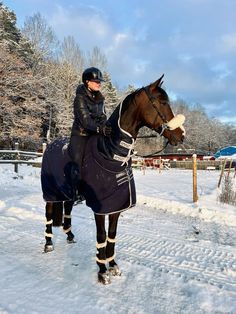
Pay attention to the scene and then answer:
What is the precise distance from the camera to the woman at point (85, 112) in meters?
4.20

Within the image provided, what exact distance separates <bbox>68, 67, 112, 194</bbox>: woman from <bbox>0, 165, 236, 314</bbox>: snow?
4.29 ft

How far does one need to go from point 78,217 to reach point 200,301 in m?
4.86

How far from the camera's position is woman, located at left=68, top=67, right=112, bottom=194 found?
4.20m

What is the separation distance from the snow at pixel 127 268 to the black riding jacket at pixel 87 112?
1818mm

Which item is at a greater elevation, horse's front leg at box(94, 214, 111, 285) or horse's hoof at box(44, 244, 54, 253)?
horse's front leg at box(94, 214, 111, 285)

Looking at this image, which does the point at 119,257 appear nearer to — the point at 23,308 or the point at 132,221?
the point at 23,308

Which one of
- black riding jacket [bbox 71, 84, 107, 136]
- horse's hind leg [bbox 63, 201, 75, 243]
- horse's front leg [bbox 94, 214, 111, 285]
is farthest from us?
horse's hind leg [bbox 63, 201, 75, 243]

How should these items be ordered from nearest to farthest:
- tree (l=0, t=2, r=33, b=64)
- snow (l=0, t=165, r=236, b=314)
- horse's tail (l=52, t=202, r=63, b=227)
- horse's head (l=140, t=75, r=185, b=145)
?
snow (l=0, t=165, r=236, b=314) → horse's head (l=140, t=75, r=185, b=145) → horse's tail (l=52, t=202, r=63, b=227) → tree (l=0, t=2, r=33, b=64)

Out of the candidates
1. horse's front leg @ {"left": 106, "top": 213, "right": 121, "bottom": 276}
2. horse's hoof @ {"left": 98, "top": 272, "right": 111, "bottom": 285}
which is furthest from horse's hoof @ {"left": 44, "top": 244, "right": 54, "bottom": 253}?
horse's hoof @ {"left": 98, "top": 272, "right": 111, "bottom": 285}

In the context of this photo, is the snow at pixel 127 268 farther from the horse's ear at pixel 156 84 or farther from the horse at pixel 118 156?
the horse's ear at pixel 156 84

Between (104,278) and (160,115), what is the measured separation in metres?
2.01

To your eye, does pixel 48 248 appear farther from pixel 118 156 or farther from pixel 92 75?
pixel 92 75

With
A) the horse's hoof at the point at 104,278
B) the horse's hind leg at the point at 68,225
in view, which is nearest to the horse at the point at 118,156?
the horse's hoof at the point at 104,278

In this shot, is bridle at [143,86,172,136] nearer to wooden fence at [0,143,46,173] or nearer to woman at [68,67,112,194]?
woman at [68,67,112,194]
